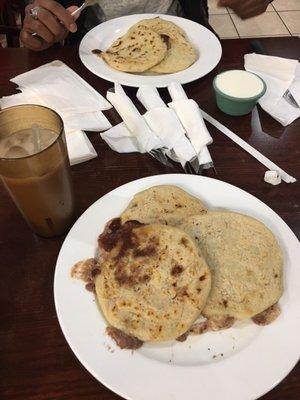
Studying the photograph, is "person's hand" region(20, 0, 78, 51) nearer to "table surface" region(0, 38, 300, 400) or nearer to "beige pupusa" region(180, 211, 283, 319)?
"table surface" region(0, 38, 300, 400)

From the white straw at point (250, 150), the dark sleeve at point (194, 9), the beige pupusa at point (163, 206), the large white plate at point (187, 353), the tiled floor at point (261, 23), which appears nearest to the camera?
the large white plate at point (187, 353)

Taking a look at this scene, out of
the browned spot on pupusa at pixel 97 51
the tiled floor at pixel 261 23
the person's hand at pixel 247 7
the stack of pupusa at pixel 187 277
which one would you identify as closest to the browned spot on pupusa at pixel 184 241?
the stack of pupusa at pixel 187 277

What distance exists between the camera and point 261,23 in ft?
12.3

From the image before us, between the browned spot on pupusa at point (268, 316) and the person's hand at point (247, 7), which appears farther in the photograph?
the person's hand at point (247, 7)

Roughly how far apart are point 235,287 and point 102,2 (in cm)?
156

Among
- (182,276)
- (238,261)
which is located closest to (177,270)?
(182,276)

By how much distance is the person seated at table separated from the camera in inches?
55.0

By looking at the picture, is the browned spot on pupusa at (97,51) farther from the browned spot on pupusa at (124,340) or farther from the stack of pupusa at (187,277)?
the browned spot on pupusa at (124,340)

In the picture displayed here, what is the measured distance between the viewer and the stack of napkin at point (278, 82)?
4.07 ft

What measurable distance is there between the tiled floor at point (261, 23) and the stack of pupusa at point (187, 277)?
10.7 feet

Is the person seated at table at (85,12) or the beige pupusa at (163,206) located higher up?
the person seated at table at (85,12)

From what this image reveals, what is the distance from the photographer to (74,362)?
0.73 m

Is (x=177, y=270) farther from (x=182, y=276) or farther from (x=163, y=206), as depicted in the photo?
(x=163, y=206)

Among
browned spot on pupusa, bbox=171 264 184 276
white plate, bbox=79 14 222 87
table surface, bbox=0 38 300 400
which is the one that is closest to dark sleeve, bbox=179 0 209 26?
white plate, bbox=79 14 222 87
